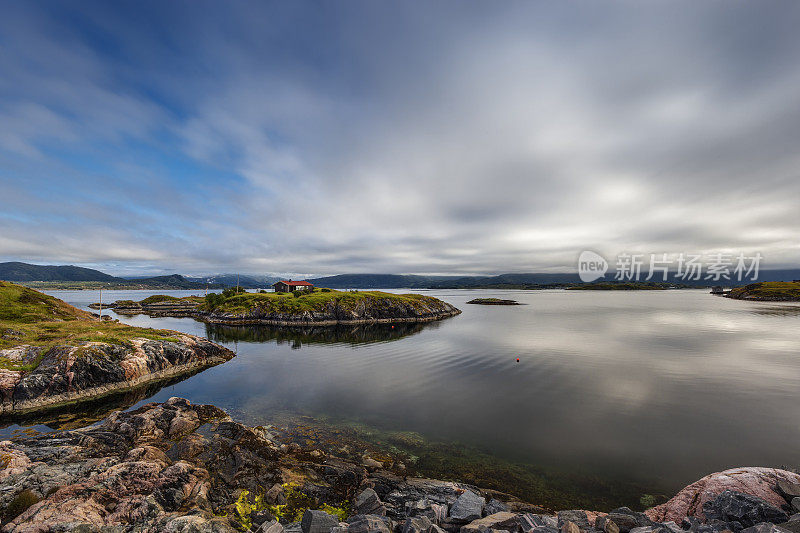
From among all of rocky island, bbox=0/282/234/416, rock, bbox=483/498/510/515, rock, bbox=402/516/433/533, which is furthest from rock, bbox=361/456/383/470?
rocky island, bbox=0/282/234/416

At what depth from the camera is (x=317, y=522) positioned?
35.3 ft

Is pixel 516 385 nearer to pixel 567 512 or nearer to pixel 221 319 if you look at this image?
pixel 567 512

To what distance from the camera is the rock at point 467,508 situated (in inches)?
477

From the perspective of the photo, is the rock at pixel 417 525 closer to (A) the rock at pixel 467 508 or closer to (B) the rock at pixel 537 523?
(A) the rock at pixel 467 508

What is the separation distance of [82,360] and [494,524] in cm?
4115

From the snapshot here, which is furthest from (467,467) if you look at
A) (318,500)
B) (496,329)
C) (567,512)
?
(496,329)

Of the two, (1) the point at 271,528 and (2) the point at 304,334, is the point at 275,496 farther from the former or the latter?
(2) the point at 304,334

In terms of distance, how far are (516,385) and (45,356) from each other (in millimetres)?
49411

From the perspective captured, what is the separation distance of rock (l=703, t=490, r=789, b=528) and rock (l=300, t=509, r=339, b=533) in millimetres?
15092

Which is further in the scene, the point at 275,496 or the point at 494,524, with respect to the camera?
the point at 275,496

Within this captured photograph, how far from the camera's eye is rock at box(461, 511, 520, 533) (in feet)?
35.6

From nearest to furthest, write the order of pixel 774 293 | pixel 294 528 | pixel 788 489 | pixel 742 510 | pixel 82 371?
pixel 294 528
pixel 742 510
pixel 788 489
pixel 82 371
pixel 774 293

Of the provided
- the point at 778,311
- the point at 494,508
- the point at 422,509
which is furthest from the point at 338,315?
the point at 778,311

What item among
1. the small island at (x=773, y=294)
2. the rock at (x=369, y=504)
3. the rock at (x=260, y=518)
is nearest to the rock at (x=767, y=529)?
the rock at (x=369, y=504)
